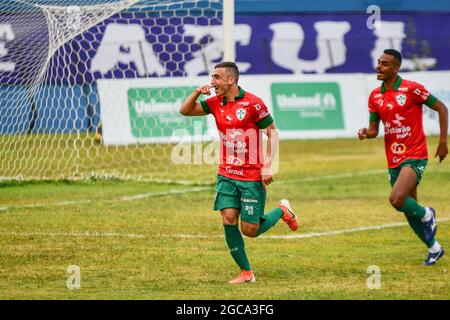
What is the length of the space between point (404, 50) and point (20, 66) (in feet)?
49.9

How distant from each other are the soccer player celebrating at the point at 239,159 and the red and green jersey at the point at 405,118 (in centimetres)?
161

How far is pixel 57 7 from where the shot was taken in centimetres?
1703

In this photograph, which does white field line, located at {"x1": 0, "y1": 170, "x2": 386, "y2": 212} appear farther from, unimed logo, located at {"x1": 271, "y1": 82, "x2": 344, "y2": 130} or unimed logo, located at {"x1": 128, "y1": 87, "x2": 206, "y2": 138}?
unimed logo, located at {"x1": 271, "y1": 82, "x2": 344, "y2": 130}

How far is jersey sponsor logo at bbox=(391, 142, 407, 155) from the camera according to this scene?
11.3 metres

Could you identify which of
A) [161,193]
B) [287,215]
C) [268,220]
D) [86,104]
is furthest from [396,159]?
[86,104]

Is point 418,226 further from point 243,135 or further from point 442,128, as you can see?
point 243,135

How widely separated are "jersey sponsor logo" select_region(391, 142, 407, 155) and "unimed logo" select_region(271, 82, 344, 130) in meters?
12.8

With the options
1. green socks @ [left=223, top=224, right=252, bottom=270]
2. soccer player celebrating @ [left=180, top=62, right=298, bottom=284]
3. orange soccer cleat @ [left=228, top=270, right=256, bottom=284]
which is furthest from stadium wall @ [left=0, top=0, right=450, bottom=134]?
orange soccer cleat @ [left=228, top=270, right=256, bottom=284]

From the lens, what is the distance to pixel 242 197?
1020cm

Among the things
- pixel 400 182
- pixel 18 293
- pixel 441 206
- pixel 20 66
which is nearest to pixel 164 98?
pixel 20 66

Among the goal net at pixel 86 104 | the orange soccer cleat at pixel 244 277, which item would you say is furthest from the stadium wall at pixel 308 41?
the orange soccer cleat at pixel 244 277

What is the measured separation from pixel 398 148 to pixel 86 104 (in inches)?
394

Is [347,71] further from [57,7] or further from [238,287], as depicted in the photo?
[238,287]

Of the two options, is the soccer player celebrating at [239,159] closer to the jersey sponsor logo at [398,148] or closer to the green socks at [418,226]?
the jersey sponsor logo at [398,148]
